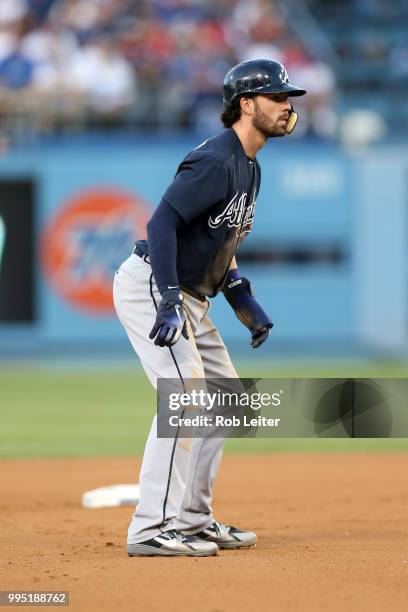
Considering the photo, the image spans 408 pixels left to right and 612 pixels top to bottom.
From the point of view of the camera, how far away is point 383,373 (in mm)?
13445

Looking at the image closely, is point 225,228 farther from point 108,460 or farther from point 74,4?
point 74,4

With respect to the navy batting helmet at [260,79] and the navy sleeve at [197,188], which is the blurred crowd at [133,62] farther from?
the navy sleeve at [197,188]

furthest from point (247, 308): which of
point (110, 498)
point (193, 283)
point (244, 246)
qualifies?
point (244, 246)

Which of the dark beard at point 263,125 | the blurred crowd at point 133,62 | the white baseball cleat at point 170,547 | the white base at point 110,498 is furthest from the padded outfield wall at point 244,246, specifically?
the white baseball cleat at point 170,547

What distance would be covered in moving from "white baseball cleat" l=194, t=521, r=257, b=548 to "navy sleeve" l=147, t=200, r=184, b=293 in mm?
1140

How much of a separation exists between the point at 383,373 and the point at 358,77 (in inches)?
282

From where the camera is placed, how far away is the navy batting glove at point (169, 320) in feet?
14.1

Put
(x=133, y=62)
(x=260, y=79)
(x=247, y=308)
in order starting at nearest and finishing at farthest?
(x=260, y=79), (x=247, y=308), (x=133, y=62)

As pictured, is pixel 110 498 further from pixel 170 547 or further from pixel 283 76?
pixel 283 76

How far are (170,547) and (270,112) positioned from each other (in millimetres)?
1806

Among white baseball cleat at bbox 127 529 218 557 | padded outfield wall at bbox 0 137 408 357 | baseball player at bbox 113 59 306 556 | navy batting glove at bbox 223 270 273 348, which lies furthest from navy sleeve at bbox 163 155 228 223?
padded outfield wall at bbox 0 137 408 357

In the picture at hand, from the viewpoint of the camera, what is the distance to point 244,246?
1700 cm

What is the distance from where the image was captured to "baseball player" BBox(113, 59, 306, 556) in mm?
4410

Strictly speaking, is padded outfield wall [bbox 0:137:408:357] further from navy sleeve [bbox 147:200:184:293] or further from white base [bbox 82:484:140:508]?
navy sleeve [bbox 147:200:184:293]
